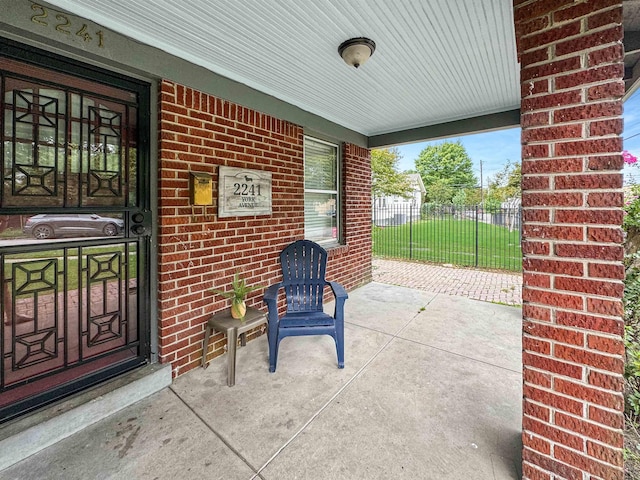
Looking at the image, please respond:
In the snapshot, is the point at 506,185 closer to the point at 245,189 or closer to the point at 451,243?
the point at 451,243

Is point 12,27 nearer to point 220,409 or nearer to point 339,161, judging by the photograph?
point 220,409

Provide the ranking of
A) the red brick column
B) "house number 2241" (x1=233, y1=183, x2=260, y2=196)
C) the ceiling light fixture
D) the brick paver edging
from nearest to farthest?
1. the red brick column
2. the ceiling light fixture
3. "house number 2241" (x1=233, y1=183, x2=260, y2=196)
4. the brick paver edging

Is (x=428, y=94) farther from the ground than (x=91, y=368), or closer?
farther from the ground

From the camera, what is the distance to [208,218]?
2566 millimetres

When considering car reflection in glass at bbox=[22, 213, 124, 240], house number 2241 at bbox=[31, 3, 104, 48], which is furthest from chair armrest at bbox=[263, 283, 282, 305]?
house number 2241 at bbox=[31, 3, 104, 48]

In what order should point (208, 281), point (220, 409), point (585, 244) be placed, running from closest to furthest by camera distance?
point (585, 244) < point (220, 409) < point (208, 281)

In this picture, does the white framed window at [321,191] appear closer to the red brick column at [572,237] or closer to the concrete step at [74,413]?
the concrete step at [74,413]

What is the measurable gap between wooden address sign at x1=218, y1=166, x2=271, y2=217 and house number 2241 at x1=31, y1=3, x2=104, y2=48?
3.76 ft

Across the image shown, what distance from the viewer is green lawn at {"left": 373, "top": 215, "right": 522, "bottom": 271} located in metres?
7.51

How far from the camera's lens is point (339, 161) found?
4473mm

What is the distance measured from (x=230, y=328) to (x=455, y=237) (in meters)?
8.97

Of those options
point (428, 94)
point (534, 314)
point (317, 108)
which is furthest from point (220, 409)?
point (428, 94)

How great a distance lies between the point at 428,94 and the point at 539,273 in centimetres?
257

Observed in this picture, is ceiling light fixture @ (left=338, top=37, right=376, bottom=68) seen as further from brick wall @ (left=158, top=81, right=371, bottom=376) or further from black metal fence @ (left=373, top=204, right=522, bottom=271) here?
black metal fence @ (left=373, top=204, right=522, bottom=271)
